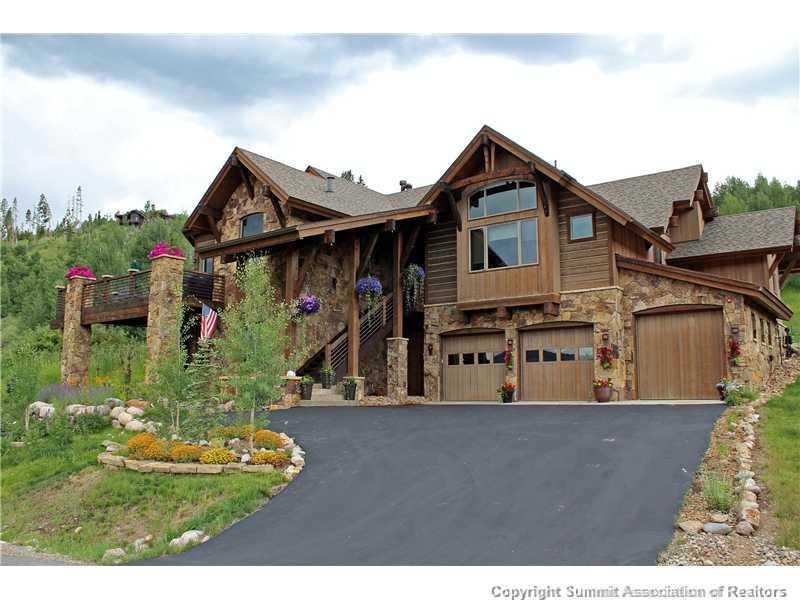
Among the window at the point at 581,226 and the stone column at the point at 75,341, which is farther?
the stone column at the point at 75,341

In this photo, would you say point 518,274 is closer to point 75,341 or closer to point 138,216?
point 75,341

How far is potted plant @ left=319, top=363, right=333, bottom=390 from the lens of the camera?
18.5 meters

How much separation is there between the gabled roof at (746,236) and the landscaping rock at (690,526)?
597 inches

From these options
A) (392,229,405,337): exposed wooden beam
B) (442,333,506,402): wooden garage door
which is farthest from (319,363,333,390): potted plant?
(442,333,506,402): wooden garage door

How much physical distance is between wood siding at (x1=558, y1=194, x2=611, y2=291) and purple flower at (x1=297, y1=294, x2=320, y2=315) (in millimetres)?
6611

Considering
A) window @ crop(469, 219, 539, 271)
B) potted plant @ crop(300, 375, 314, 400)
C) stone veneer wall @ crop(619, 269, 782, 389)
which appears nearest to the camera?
stone veneer wall @ crop(619, 269, 782, 389)

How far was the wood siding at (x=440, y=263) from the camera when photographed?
20.0 m

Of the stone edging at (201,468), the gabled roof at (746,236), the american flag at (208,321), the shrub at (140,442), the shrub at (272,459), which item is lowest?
the stone edging at (201,468)

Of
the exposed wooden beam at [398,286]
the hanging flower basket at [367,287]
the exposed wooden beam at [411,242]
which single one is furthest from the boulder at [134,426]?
the exposed wooden beam at [411,242]

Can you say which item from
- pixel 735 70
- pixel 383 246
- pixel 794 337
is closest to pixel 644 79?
pixel 735 70

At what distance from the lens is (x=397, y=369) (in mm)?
18750

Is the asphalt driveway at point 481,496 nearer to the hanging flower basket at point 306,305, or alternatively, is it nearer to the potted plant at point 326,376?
the hanging flower basket at point 306,305

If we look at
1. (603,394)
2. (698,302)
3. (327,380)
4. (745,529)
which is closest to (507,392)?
(603,394)

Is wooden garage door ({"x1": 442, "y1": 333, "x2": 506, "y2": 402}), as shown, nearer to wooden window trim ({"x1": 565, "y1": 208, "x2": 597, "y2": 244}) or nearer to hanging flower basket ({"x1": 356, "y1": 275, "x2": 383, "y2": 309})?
hanging flower basket ({"x1": 356, "y1": 275, "x2": 383, "y2": 309})
